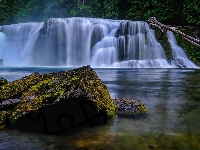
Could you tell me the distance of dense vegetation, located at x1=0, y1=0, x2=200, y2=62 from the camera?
1105 inches

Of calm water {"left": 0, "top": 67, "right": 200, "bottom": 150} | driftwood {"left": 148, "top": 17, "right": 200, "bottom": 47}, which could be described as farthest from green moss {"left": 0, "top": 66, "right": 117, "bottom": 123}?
driftwood {"left": 148, "top": 17, "right": 200, "bottom": 47}

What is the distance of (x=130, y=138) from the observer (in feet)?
10.8

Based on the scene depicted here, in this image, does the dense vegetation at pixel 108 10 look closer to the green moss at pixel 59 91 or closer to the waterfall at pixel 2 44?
the waterfall at pixel 2 44

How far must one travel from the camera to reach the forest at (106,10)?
94.1ft

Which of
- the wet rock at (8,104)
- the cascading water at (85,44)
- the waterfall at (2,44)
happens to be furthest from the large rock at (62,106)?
the waterfall at (2,44)

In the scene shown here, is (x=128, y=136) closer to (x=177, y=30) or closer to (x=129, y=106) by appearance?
(x=129, y=106)

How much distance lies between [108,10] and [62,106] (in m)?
34.3

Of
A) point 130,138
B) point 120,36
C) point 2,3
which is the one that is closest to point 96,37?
point 120,36

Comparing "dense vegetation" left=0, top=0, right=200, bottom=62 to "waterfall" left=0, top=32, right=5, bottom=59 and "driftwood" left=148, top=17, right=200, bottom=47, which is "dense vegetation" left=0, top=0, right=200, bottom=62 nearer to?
"waterfall" left=0, top=32, right=5, bottom=59

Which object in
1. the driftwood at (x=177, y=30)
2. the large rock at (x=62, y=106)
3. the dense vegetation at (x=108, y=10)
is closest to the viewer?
the driftwood at (x=177, y=30)

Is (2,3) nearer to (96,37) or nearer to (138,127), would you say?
(96,37)

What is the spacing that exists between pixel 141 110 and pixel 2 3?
4740cm

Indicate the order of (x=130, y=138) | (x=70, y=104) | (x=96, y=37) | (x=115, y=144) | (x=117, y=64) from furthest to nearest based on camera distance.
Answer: (x=96, y=37) < (x=117, y=64) < (x=70, y=104) < (x=130, y=138) < (x=115, y=144)

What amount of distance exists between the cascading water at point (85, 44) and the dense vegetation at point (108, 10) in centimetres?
398
